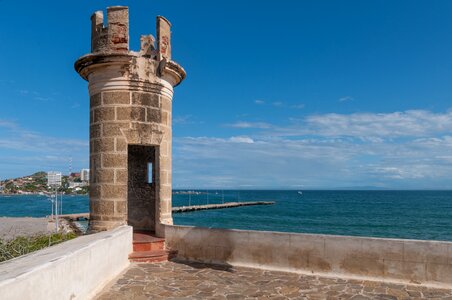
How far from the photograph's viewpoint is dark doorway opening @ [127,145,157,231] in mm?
8945

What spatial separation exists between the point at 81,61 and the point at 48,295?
5.08 metres

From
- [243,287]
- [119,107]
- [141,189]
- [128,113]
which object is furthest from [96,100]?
[243,287]

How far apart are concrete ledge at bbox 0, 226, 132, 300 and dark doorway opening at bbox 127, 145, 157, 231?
2487 mm

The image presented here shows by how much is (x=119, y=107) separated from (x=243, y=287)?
4141 mm

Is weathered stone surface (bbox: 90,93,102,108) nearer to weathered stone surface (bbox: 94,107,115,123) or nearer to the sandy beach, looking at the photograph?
weathered stone surface (bbox: 94,107,115,123)

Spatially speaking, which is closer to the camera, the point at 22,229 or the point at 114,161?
the point at 114,161

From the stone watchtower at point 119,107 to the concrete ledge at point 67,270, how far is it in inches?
39.7

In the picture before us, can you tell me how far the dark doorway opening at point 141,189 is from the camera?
8945 millimetres

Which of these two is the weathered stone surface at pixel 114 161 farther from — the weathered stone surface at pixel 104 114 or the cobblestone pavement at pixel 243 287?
the cobblestone pavement at pixel 243 287

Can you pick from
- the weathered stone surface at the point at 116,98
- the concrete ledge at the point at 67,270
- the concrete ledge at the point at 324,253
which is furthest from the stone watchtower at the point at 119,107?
the concrete ledge at the point at 324,253

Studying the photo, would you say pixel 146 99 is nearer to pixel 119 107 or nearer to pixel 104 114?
pixel 119 107

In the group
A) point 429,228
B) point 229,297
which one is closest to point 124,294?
point 229,297

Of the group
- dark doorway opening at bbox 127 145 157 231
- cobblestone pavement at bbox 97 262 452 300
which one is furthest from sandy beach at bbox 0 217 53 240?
cobblestone pavement at bbox 97 262 452 300

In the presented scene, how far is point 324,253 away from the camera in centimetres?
570
